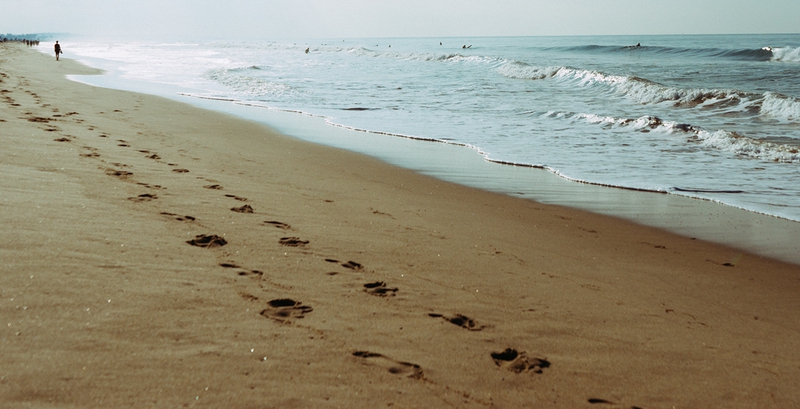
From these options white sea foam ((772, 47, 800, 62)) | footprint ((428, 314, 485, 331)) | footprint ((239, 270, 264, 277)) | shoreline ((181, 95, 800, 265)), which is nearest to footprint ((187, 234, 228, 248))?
footprint ((239, 270, 264, 277))

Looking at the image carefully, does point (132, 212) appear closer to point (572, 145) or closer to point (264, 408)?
point (264, 408)

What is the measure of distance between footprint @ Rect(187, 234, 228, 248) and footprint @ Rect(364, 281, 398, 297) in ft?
3.47

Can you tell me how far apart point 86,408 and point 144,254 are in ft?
4.76

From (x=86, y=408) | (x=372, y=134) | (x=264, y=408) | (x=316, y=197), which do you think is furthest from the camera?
(x=372, y=134)

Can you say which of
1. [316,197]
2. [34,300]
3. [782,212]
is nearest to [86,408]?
[34,300]

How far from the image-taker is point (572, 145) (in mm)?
9805

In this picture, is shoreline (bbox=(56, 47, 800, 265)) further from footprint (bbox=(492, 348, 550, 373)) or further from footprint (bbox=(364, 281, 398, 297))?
footprint (bbox=(364, 281, 398, 297))

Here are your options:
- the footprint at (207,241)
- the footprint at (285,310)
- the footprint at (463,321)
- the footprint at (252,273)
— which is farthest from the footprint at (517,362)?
the footprint at (207,241)

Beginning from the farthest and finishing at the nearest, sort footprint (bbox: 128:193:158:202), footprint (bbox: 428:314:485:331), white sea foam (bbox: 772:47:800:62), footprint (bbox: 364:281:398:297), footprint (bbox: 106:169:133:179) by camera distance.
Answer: white sea foam (bbox: 772:47:800:62), footprint (bbox: 106:169:133:179), footprint (bbox: 128:193:158:202), footprint (bbox: 364:281:398:297), footprint (bbox: 428:314:485:331)

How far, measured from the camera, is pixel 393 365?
2.42 metres

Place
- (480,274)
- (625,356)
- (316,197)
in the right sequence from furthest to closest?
1. (316,197)
2. (480,274)
3. (625,356)

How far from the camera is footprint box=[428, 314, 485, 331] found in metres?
2.88

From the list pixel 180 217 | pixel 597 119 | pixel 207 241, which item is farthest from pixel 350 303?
pixel 597 119

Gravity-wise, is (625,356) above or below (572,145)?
below
